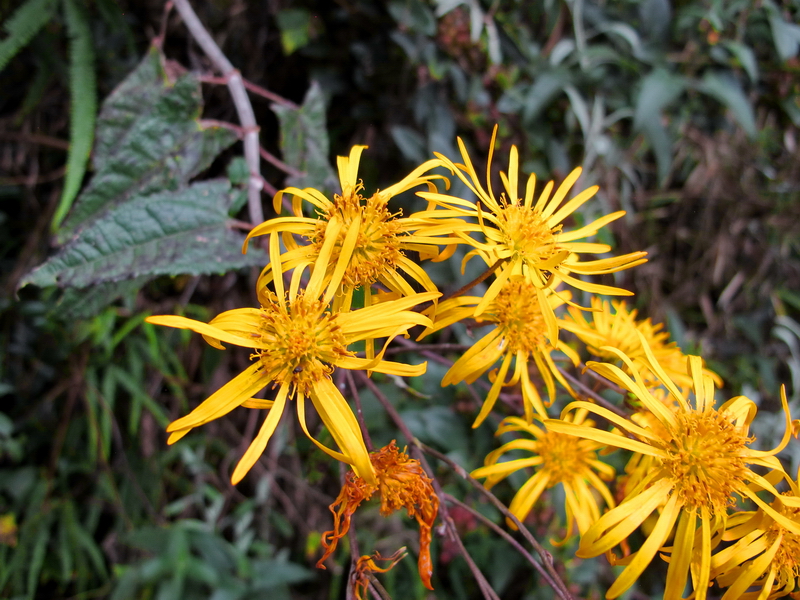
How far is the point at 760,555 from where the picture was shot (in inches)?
40.7

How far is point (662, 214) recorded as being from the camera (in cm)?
269

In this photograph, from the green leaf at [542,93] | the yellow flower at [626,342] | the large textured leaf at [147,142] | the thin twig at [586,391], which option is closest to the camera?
the thin twig at [586,391]

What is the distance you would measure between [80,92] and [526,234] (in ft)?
5.65

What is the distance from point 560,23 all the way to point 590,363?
2.01 metres

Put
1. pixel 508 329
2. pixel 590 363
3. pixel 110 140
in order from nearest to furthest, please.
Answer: pixel 590 363 < pixel 508 329 < pixel 110 140

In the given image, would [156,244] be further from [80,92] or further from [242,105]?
[80,92]

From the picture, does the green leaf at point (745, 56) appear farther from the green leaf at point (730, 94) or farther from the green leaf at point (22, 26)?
the green leaf at point (22, 26)

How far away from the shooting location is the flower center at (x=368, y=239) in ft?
3.48

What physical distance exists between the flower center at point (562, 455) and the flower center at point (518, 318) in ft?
1.20

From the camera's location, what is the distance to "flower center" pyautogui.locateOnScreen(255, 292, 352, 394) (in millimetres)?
1016

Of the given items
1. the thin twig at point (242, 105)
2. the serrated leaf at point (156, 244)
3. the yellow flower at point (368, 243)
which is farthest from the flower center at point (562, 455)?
the thin twig at point (242, 105)

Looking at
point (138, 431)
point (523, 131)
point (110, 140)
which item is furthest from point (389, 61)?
point (138, 431)

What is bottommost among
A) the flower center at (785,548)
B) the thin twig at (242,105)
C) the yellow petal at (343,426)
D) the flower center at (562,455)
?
the flower center at (785,548)

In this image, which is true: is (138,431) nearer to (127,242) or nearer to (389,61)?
(127,242)
